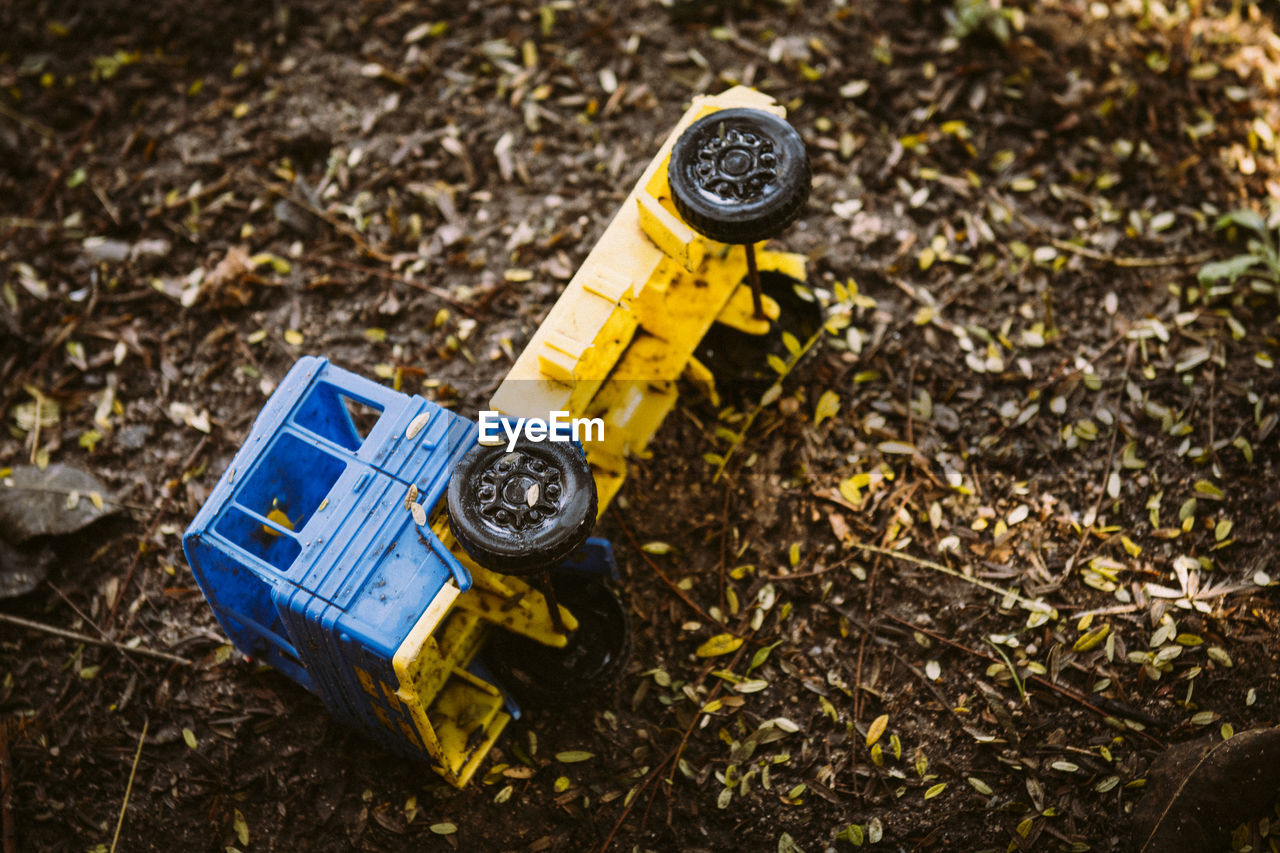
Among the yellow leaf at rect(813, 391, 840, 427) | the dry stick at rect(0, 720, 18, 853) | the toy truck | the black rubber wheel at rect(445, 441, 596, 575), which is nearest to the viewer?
the black rubber wheel at rect(445, 441, 596, 575)

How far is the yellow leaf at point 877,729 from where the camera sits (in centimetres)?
409

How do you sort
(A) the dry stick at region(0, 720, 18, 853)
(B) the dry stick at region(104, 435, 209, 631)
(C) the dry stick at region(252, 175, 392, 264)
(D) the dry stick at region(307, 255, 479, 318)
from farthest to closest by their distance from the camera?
(C) the dry stick at region(252, 175, 392, 264)
(D) the dry stick at region(307, 255, 479, 318)
(B) the dry stick at region(104, 435, 209, 631)
(A) the dry stick at region(0, 720, 18, 853)

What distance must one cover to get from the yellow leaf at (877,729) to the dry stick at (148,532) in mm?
3537

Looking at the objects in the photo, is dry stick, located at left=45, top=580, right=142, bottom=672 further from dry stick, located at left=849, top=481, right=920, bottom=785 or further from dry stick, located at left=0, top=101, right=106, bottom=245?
dry stick, located at left=849, top=481, right=920, bottom=785

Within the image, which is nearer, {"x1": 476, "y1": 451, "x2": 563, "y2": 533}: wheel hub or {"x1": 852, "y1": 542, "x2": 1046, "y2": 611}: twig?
{"x1": 476, "y1": 451, "x2": 563, "y2": 533}: wheel hub

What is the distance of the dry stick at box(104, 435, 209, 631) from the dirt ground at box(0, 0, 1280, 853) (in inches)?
0.8

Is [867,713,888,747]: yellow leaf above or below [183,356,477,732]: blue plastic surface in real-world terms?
below

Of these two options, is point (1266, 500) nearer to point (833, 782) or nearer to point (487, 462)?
point (833, 782)

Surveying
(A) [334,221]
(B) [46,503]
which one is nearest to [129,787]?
(B) [46,503]

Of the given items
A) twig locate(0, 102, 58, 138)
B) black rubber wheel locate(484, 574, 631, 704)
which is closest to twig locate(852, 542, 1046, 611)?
black rubber wheel locate(484, 574, 631, 704)

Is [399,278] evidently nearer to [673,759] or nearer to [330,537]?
[330,537]

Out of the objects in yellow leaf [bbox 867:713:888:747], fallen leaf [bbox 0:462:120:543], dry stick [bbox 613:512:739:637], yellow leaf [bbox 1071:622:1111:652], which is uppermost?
fallen leaf [bbox 0:462:120:543]

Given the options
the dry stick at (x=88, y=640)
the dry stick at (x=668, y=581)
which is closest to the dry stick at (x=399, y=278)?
the dry stick at (x=668, y=581)

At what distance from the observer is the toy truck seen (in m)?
3.42
